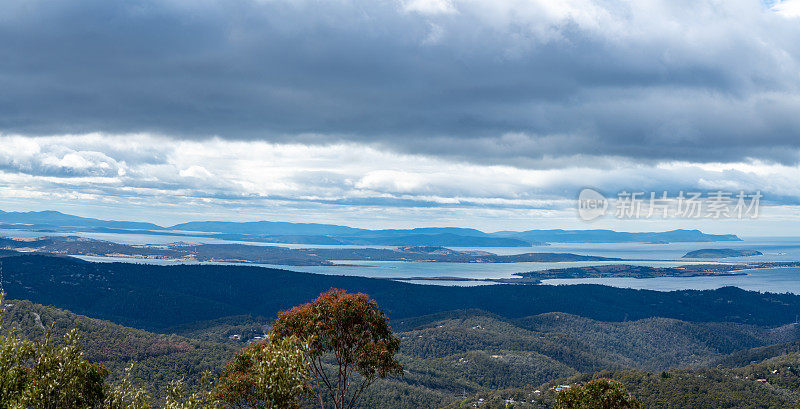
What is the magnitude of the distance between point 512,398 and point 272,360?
16301cm

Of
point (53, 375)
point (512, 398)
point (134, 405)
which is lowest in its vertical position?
point (512, 398)

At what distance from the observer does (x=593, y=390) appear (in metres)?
34.7

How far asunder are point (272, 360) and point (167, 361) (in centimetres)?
18696

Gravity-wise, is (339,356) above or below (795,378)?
above

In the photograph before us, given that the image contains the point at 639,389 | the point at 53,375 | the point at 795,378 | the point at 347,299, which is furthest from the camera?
the point at 795,378

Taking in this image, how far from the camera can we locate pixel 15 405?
26.2m

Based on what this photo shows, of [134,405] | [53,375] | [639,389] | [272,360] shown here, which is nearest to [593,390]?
[272,360]

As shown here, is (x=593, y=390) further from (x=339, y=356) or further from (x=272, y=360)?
(x=272, y=360)

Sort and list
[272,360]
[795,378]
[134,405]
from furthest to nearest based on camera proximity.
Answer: [795,378]
[134,405]
[272,360]

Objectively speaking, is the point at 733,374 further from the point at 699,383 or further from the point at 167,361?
the point at 167,361

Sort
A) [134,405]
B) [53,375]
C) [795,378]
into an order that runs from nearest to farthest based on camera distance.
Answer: [53,375] < [134,405] < [795,378]

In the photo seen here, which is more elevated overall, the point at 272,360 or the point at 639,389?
the point at 272,360

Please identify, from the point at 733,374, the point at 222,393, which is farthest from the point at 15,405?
the point at 733,374

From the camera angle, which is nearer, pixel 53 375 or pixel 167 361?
pixel 53 375
